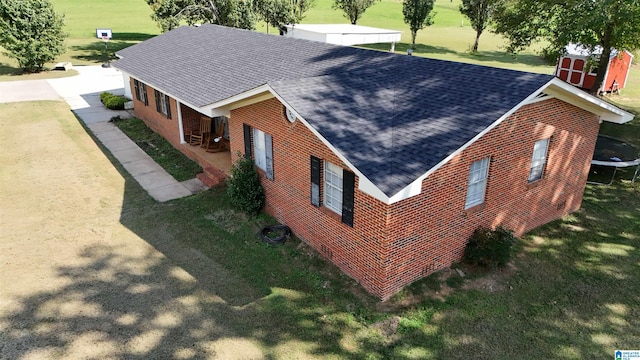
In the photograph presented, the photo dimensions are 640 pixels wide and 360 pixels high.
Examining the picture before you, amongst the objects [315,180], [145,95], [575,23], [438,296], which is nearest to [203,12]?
[145,95]

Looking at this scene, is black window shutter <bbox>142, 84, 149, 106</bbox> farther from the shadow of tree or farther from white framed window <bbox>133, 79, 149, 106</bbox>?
the shadow of tree

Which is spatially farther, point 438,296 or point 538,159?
point 538,159

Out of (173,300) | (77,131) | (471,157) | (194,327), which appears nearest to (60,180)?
(77,131)

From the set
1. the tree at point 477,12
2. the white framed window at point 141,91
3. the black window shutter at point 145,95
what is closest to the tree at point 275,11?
the tree at point 477,12

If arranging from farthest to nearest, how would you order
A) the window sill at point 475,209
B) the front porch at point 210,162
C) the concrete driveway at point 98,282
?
the front porch at point 210,162, the window sill at point 475,209, the concrete driveway at point 98,282

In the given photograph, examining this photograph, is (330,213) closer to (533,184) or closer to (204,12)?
(533,184)

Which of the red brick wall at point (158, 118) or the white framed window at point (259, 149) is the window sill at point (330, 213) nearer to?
the white framed window at point (259, 149)
